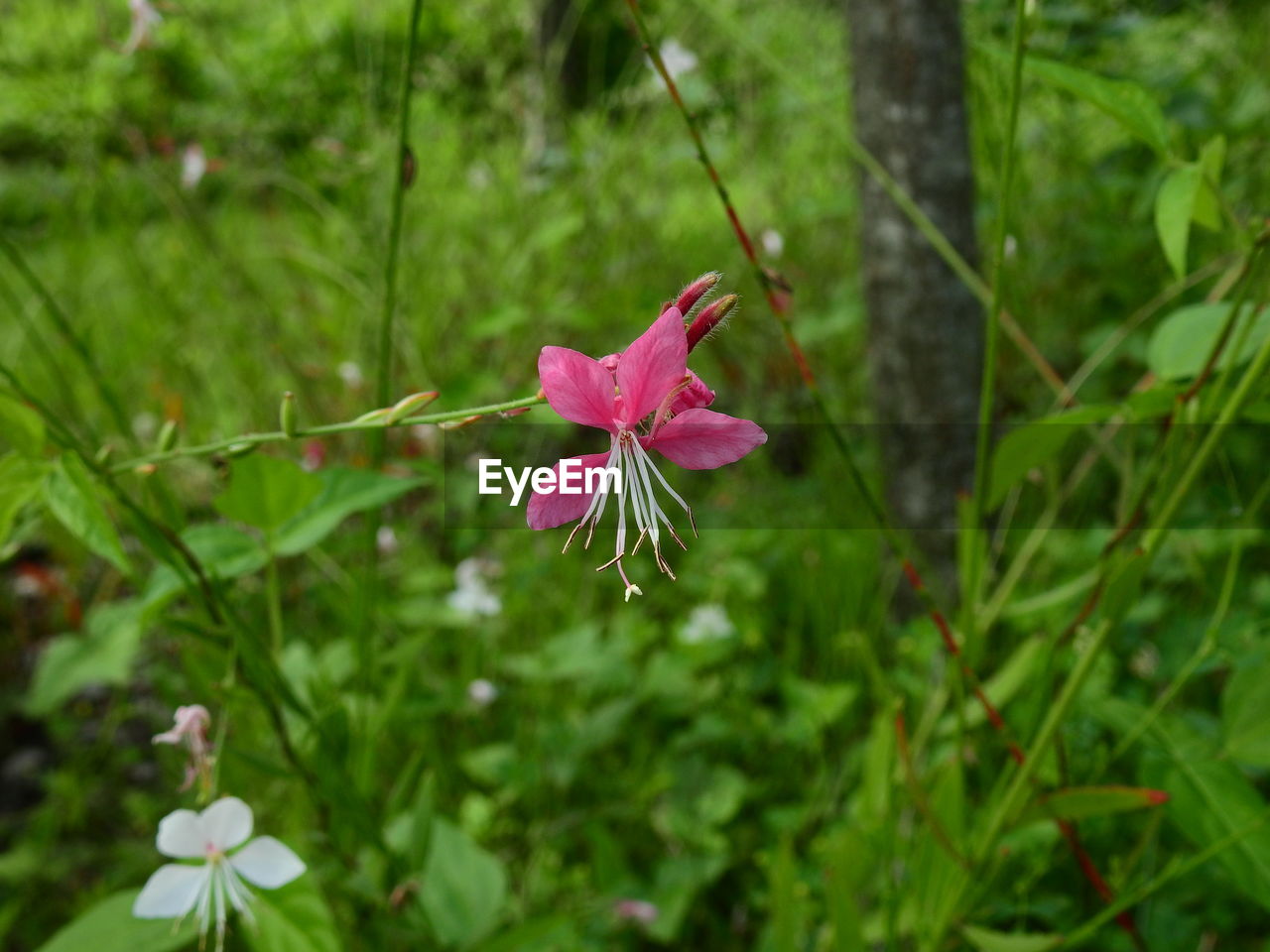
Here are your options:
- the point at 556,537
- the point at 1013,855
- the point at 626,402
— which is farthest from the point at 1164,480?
the point at 556,537

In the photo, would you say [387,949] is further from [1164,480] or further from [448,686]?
[1164,480]

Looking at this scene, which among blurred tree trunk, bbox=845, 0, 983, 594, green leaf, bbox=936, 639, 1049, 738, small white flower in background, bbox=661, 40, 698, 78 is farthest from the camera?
small white flower in background, bbox=661, 40, 698, 78

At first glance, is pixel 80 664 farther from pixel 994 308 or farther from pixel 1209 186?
pixel 1209 186

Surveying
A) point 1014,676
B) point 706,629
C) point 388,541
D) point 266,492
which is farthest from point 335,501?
point 388,541

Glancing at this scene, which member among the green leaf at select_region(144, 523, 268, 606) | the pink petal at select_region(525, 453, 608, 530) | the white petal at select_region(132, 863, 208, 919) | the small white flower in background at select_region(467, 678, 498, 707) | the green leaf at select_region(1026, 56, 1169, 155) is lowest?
the white petal at select_region(132, 863, 208, 919)

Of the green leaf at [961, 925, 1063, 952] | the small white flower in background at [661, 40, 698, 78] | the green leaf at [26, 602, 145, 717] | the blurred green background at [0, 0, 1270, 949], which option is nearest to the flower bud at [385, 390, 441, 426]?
the blurred green background at [0, 0, 1270, 949]

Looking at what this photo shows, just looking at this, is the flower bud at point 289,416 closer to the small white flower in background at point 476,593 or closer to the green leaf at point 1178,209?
the green leaf at point 1178,209

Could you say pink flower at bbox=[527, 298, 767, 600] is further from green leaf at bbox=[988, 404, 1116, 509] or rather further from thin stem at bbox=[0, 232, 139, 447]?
thin stem at bbox=[0, 232, 139, 447]
